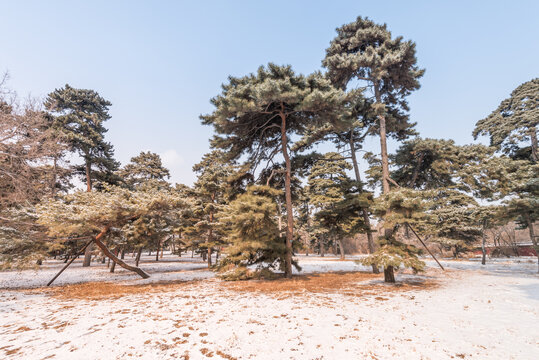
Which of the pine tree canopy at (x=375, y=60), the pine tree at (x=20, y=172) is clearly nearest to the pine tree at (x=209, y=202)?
the pine tree at (x=20, y=172)

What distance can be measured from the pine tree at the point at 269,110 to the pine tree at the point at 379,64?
292cm

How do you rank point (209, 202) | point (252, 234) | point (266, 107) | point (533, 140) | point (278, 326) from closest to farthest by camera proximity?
point (278, 326) < point (252, 234) < point (266, 107) < point (209, 202) < point (533, 140)

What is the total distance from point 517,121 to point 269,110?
81.9 feet

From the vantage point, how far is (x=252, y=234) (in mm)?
10000

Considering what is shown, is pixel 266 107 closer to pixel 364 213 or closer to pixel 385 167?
pixel 385 167

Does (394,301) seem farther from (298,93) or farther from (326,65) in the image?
(326,65)

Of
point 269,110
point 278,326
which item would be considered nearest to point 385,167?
point 269,110

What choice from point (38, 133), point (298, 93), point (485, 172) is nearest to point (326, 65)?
point (298, 93)

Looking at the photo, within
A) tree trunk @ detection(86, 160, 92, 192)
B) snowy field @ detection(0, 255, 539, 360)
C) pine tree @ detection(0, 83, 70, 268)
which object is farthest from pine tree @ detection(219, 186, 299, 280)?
tree trunk @ detection(86, 160, 92, 192)

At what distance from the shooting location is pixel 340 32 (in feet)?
45.8

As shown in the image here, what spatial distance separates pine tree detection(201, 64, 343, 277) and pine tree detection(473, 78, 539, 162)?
21.4m

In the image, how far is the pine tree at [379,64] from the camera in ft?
38.0

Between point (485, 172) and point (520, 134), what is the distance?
42.8 ft

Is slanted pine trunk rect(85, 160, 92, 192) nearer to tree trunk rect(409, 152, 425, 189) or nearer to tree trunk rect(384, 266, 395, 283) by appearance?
tree trunk rect(384, 266, 395, 283)
